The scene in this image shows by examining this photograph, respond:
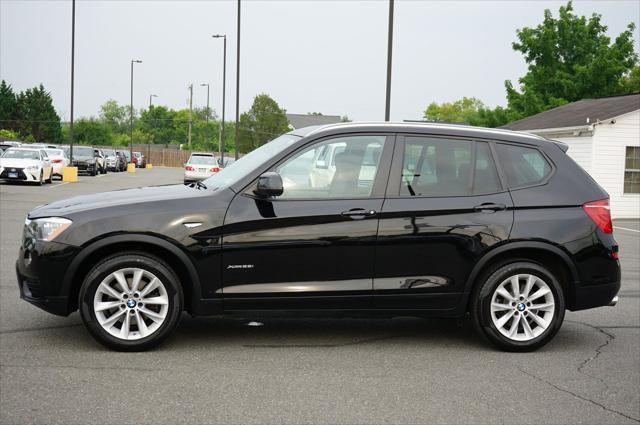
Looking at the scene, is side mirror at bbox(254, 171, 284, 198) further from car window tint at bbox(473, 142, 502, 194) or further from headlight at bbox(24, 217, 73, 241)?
car window tint at bbox(473, 142, 502, 194)

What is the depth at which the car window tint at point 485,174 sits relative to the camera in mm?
6203

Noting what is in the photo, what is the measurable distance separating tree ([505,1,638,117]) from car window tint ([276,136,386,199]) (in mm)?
45819

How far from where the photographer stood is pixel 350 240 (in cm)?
587

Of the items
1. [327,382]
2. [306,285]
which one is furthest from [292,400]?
[306,285]

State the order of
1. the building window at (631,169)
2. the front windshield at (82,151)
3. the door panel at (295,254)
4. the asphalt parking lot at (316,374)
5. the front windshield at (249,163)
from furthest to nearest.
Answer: the front windshield at (82,151) → the building window at (631,169) → the front windshield at (249,163) → the door panel at (295,254) → the asphalt parking lot at (316,374)

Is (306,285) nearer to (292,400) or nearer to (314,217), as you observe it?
(314,217)

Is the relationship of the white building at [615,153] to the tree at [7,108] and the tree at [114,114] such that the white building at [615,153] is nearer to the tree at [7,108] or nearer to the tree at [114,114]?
the tree at [7,108]

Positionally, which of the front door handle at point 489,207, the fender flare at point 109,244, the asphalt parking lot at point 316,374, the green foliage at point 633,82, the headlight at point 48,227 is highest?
the green foliage at point 633,82

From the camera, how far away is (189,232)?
5.70 meters

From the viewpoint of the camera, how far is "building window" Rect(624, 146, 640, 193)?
25.6 metres

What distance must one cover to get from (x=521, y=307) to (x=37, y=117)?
318ft

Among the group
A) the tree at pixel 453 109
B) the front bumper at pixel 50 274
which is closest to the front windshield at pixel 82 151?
the front bumper at pixel 50 274

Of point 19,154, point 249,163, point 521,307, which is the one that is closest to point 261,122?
point 19,154

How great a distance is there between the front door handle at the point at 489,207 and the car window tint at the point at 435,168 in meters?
0.16
